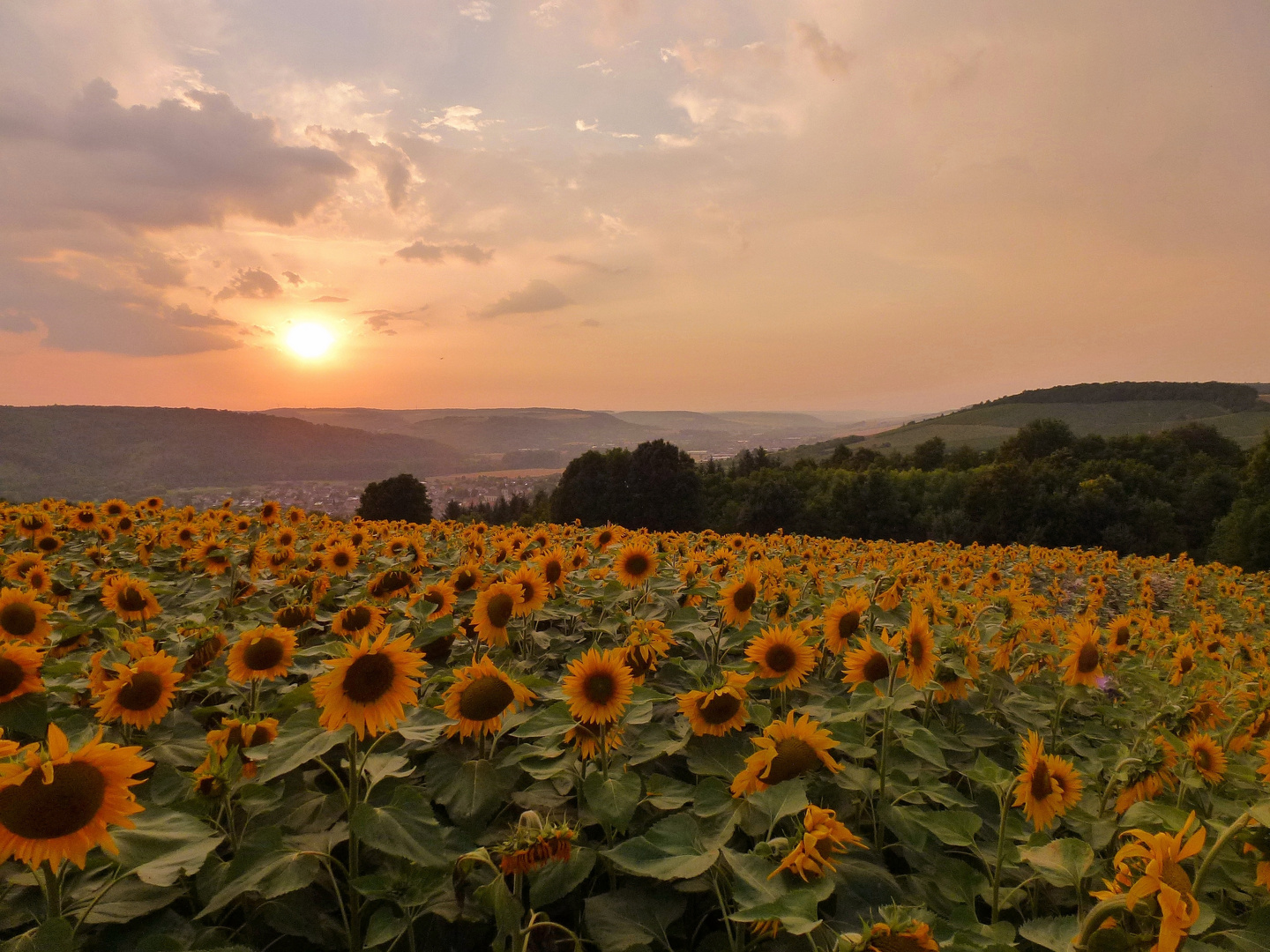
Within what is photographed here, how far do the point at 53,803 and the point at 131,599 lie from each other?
3.01 m

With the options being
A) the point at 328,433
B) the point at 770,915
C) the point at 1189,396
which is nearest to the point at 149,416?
the point at 328,433

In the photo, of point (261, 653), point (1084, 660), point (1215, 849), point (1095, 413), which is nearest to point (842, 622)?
point (1084, 660)

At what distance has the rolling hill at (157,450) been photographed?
49.8 m

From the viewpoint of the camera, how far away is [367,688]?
2.53 m

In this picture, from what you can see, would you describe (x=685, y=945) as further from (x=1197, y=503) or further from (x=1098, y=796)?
(x=1197, y=503)

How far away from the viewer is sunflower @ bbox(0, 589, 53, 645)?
11.9ft

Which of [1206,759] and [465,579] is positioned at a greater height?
[465,579]

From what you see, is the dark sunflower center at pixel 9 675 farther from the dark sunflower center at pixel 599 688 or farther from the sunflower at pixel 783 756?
the sunflower at pixel 783 756

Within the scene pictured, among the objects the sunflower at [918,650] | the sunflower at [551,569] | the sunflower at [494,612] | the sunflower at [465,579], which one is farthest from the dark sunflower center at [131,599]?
the sunflower at [918,650]

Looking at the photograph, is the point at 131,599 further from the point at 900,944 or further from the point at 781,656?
the point at 900,944

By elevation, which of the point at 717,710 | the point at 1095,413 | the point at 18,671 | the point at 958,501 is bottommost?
the point at 958,501

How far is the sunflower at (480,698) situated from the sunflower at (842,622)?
210 cm

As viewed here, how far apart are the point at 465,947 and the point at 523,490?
10427cm

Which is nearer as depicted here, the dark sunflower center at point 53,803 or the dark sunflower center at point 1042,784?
the dark sunflower center at point 53,803
